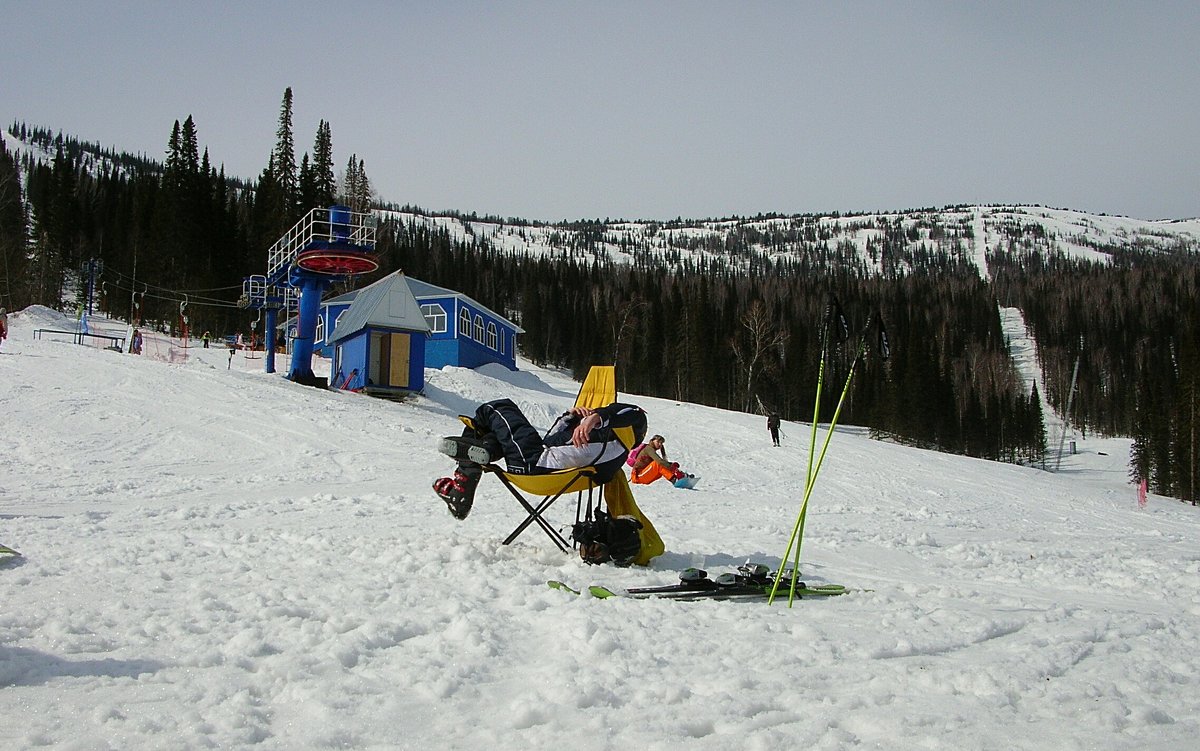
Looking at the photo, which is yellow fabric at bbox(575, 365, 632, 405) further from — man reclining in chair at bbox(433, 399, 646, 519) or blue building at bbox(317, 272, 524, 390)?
blue building at bbox(317, 272, 524, 390)

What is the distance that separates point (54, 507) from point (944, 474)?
21.4 meters

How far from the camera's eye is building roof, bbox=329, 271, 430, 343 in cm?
2625

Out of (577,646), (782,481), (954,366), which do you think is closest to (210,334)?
(782,481)

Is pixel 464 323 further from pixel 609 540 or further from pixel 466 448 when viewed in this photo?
pixel 609 540

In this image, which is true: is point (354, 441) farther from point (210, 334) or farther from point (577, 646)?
point (210, 334)

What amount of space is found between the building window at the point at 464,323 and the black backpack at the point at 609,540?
37665 mm

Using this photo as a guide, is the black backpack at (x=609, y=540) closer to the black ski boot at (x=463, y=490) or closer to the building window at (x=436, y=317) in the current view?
the black ski boot at (x=463, y=490)

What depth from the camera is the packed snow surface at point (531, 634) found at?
114 inches

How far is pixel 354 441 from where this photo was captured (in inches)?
653

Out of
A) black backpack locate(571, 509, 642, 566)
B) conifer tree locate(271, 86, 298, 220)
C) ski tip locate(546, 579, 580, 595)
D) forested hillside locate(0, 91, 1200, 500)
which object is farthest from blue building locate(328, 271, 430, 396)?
conifer tree locate(271, 86, 298, 220)

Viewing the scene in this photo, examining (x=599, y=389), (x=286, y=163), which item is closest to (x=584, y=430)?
(x=599, y=389)

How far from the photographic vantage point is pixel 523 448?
6.43 meters

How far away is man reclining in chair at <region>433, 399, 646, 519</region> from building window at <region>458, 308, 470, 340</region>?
37.0 meters

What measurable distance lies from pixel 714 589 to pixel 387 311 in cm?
2305
